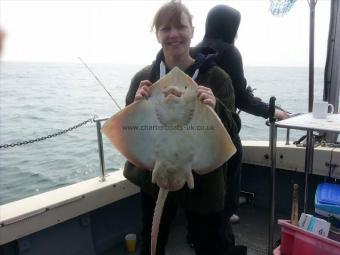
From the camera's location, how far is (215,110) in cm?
174

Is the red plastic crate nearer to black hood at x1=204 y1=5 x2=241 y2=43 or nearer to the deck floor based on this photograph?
the deck floor

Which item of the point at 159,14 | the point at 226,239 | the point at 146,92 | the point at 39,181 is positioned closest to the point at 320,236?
the point at 226,239

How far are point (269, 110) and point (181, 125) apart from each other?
0.96m

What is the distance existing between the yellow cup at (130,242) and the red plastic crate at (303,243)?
3.97ft

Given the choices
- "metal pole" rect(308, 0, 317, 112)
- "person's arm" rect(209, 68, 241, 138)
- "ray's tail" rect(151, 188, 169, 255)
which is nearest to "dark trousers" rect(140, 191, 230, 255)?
"ray's tail" rect(151, 188, 169, 255)

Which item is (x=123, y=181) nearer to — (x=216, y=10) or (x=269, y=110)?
(x=269, y=110)

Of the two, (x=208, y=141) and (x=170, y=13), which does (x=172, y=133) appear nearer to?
(x=208, y=141)

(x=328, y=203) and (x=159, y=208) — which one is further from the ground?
(x=159, y=208)

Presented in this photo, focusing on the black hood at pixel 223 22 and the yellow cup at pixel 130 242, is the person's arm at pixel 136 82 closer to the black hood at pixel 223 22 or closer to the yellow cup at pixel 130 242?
the black hood at pixel 223 22

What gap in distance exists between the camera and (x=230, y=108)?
1.87 metres

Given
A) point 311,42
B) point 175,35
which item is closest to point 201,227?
point 175,35

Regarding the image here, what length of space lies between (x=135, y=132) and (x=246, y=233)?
2.10 meters

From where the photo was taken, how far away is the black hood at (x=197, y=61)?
1.84 metres

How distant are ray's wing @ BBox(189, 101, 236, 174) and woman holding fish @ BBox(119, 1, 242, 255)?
15cm
